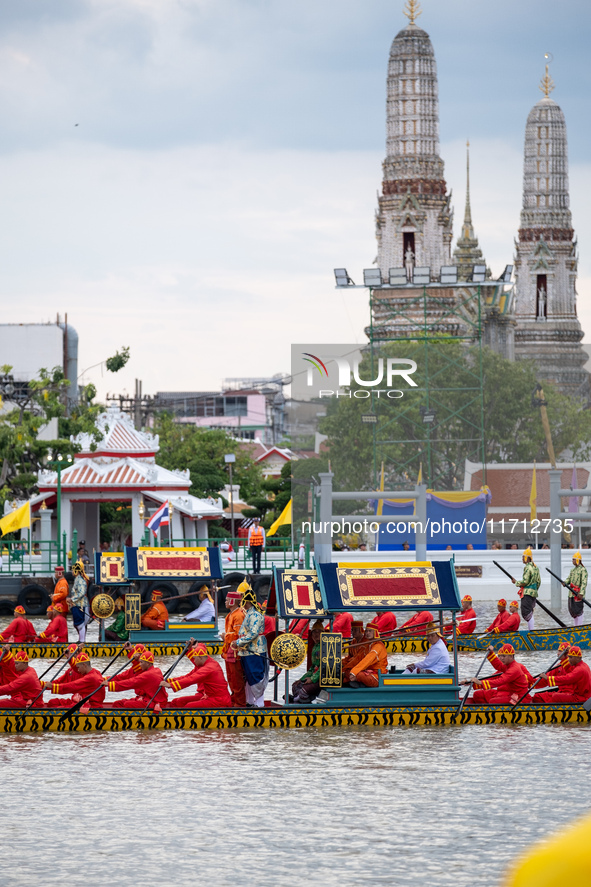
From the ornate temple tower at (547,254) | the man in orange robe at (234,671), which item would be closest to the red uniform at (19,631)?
the man in orange robe at (234,671)

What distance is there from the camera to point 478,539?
1665 inches

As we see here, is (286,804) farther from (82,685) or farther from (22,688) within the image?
(22,688)

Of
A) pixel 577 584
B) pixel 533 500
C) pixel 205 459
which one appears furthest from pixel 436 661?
pixel 205 459

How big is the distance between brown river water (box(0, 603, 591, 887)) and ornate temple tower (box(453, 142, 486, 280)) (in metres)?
77.8

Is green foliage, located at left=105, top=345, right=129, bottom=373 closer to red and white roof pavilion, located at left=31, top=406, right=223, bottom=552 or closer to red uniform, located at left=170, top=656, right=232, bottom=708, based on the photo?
red and white roof pavilion, located at left=31, top=406, right=223, bottom=552

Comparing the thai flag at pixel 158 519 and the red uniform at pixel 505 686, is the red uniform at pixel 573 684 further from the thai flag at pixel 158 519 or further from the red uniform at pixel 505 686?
the thai flag at pixel 158 519

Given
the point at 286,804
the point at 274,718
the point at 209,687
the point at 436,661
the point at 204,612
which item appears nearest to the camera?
the point at 286,804

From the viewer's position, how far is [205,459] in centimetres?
7275

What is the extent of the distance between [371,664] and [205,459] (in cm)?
5637

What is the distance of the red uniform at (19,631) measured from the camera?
21.7 meters

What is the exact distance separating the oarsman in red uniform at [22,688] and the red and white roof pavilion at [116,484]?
2438cm

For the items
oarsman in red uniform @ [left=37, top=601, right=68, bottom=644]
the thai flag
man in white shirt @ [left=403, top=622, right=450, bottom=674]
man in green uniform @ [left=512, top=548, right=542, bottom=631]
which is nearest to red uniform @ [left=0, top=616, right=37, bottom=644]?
oarsman in red uniform @ [left=37, top=601, right=68, bottom=644]

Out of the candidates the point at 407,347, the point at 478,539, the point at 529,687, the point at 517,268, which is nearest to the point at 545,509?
the point at 478,539

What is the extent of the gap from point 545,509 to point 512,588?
9574mm
